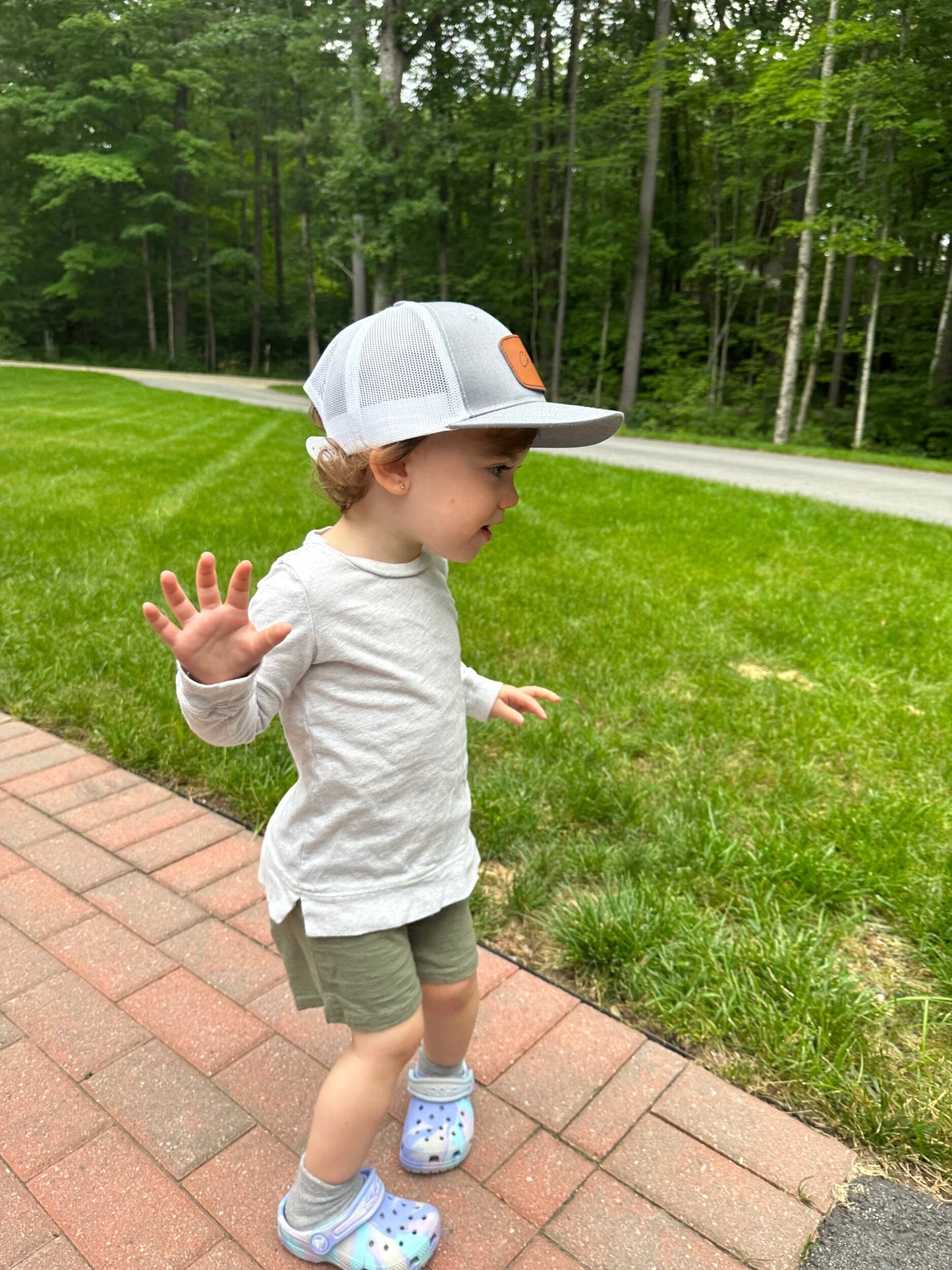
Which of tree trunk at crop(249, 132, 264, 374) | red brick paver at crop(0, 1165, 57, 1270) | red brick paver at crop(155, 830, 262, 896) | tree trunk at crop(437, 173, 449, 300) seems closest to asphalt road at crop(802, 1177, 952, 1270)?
red brick paver at crop(0, 1165, 57, 1270)

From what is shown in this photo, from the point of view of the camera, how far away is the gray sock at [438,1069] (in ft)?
5.45

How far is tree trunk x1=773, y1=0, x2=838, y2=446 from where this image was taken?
45.1 ft

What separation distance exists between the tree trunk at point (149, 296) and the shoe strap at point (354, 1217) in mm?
37964

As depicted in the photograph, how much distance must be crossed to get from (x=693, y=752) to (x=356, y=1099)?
6.59ft

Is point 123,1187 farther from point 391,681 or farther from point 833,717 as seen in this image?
point 833,717

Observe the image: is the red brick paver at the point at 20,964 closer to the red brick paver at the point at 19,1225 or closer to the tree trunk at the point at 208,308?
the red brick paver at the point at 19,1225

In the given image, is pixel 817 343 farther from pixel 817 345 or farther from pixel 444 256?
pixel 444 256

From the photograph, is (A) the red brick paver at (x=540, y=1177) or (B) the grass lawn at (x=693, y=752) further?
(B) the grass lawn at (x=693, y=752)

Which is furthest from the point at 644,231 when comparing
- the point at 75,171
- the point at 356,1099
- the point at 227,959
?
the point at 356,1099

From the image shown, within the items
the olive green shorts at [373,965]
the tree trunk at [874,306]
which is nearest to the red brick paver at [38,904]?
the olive green shorts at [373,965]

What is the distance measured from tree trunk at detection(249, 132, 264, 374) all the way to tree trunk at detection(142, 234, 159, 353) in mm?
3999

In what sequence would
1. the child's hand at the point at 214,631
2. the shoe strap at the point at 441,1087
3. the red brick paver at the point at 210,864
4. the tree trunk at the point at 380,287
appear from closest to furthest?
1. the child's hand at the point at 214,631
2. the shoe strap at the point at 441,1087
3. the red brick paver at the point at 210,864
4. the tree trunk at the point at 380,287

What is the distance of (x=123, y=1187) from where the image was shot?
4.97 feet

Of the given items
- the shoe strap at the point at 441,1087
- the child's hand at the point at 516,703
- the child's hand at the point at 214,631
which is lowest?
the shoe strap at the point at 441,1087
